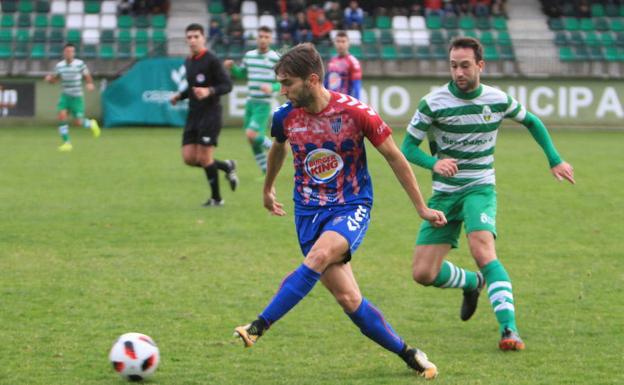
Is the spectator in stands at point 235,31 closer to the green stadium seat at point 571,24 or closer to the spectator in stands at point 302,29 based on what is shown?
the spectator in stands at point 302,29

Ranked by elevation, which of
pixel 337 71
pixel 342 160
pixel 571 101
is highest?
pixel 342 160

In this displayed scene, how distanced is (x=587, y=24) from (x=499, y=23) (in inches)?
109

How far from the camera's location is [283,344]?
6.80 meters

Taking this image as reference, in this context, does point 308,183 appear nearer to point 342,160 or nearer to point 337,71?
point 342,160

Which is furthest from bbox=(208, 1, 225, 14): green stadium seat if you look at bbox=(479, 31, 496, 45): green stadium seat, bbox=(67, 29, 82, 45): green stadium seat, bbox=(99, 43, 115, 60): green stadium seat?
bbox=(479, 31, 496, 45): green stadium seat

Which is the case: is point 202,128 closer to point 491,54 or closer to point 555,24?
point 491,54

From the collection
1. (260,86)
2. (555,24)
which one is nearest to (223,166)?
(260,86)

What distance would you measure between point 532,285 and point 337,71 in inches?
369

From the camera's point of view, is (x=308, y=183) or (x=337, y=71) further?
(x=337, y=71)

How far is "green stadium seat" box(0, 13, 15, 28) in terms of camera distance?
3178 cm

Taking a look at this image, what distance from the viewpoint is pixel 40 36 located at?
3092cm

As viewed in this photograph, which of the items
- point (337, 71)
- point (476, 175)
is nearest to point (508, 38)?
point (337, 71)

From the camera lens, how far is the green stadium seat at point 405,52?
3027cm

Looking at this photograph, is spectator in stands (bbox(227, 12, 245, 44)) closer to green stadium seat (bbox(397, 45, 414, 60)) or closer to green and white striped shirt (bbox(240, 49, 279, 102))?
green stadium seat (bbox(397, 45, 414, 60))
